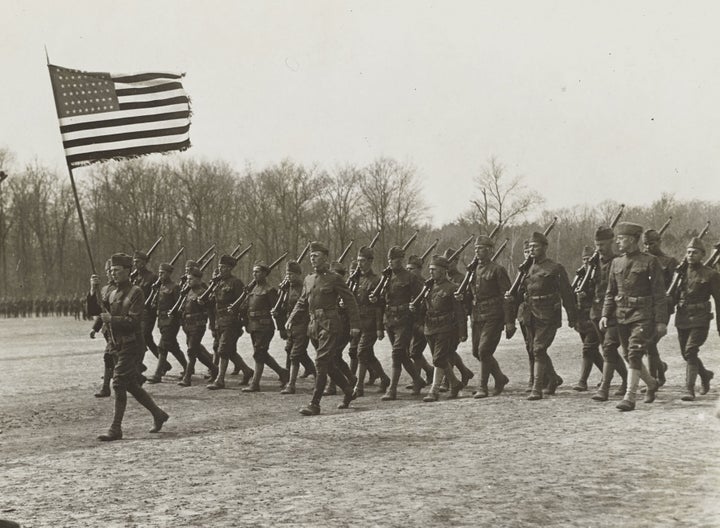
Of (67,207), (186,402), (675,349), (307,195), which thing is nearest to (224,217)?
(307,195)

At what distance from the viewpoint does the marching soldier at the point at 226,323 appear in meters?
12.9

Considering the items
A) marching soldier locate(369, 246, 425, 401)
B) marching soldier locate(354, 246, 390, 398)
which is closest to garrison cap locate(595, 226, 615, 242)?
marching soldier locate(369, 246, 425, 401)

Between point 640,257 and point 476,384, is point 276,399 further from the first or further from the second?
point 640,257

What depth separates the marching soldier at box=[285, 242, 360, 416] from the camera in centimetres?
965

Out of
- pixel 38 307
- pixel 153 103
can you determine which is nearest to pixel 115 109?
pixel 153 103

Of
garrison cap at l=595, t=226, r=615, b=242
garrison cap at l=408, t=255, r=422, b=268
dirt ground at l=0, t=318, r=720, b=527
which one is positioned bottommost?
dirt ground at l=0, t=318, r=720, b=527

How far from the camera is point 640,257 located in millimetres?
9312

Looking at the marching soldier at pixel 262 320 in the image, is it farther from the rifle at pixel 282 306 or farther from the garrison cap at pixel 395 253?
the garrison cap at pixel 395 253

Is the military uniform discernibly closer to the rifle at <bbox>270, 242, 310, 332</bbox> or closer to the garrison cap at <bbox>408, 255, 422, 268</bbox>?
the garrison cap at <bbox>408, 255, 422, 268</bbox>

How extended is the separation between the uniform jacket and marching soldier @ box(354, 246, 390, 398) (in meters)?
3.27

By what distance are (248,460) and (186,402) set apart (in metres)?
4.45

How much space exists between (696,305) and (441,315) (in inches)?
117

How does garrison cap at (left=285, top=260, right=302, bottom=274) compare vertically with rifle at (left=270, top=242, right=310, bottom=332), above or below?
above

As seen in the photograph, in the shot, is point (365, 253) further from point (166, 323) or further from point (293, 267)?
point (166, 323)
